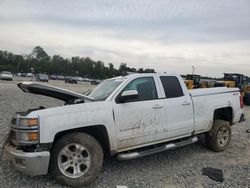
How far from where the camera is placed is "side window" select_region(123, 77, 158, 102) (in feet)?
16.4

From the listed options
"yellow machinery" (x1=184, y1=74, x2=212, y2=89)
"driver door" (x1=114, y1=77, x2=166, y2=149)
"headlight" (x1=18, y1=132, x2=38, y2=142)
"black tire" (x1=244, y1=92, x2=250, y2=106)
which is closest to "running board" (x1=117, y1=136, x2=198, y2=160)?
"driver door" (x1=114, y1=77, x2=166, y2=149)

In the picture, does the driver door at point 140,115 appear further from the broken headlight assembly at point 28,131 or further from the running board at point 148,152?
the broken headlight assembly at point 28,131

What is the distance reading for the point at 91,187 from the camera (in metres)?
4.24

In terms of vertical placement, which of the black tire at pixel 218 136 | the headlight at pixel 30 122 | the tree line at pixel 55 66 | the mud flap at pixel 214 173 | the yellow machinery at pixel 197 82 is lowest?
the mud flap at pixel 214 173

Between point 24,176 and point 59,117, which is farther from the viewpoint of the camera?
point 24,176

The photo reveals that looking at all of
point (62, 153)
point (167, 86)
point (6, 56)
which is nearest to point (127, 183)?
point (62, 153)

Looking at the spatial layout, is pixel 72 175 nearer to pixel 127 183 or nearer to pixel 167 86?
pixel 127 183

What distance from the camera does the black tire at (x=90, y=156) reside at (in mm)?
4066

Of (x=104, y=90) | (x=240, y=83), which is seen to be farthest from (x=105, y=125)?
(x=240, y=83)

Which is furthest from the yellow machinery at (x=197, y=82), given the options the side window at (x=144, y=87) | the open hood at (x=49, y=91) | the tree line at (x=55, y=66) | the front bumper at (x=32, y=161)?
the tree line at (x=55, y=66)

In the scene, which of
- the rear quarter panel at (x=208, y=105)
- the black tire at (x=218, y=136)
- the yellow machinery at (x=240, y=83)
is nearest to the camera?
the rear quarter panel at (x=208, y=105)

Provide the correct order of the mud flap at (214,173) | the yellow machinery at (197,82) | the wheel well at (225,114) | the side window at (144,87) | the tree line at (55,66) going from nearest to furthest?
the mud flap at (214,173)
the side window at (144,87)
the wheel well at (225,114)
the yellow machinery at (197,82)
the tree line at (55,66)

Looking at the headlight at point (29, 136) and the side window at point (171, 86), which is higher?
the side window at point (171, 86)

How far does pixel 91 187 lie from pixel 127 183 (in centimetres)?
61
